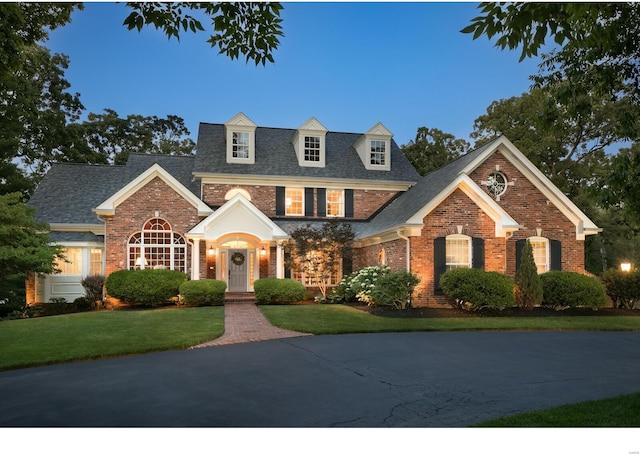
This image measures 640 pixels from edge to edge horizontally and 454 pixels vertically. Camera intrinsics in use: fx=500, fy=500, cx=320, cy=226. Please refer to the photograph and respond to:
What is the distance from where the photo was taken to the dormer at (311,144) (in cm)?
2553

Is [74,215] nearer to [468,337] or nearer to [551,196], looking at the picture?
[468,337]

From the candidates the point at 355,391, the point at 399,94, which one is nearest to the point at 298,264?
the point at 399,94

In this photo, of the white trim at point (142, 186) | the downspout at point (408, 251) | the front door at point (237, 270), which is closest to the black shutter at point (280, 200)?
the front door at point (237, 270)

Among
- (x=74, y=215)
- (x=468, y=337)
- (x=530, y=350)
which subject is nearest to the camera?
(x=530, y=350)

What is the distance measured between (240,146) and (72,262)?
933 cm

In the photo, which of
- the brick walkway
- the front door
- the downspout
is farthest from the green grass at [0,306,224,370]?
the downspout

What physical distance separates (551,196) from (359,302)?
890 centimetres

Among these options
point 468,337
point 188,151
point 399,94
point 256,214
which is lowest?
point 468,337

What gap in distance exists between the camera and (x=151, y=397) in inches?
254

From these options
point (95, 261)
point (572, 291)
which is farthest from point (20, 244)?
point (572, 291)

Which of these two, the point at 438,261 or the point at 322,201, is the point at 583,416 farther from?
the point at 322,201

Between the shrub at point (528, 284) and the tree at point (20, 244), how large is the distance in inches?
651

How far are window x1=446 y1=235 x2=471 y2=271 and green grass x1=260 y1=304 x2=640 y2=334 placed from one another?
112 inches

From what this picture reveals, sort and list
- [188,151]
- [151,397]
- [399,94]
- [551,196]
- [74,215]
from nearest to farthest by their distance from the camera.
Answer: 1. [151,397]
2. [399,94]
3. [551,196]
4. [74,215]
5. [188,151]
